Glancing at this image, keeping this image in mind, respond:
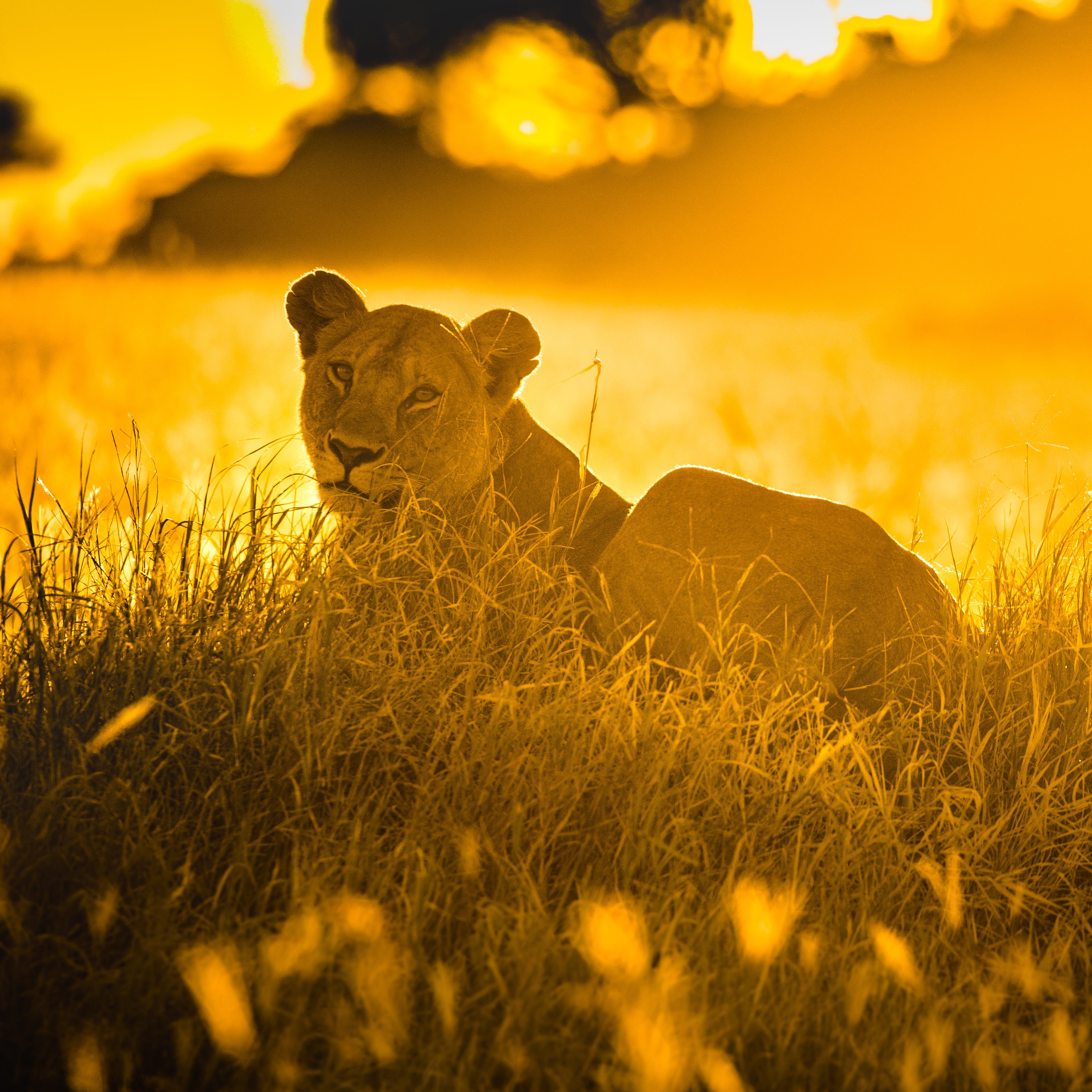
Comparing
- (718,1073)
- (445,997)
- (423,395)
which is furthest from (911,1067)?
(423,395)

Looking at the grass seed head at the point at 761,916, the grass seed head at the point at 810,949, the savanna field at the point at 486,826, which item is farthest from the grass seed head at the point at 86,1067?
the grass seed head at the point at 810,949

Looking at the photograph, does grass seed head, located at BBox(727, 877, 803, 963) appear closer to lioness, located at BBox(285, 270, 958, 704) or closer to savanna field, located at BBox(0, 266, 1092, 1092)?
savanna field, located at BBox(0, 266, 1092, 1092)

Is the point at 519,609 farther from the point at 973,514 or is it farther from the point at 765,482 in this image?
the point at 765,482

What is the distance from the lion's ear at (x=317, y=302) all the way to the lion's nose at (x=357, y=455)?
84 centimetres

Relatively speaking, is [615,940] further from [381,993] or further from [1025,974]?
[1025,974]

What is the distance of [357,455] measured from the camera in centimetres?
430

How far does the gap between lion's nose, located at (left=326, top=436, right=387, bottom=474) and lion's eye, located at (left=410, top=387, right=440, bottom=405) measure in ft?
1.12

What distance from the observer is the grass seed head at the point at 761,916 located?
2.50 m

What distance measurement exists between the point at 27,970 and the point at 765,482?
573 cm

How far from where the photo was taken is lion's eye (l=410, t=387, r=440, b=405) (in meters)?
4.58

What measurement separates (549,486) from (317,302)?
1.33 m

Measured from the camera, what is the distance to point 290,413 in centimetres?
741

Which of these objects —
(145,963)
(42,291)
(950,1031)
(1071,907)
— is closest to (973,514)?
(1071,907)

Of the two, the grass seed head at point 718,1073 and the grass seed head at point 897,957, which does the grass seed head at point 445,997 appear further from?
the grass seed head at point 897,957
